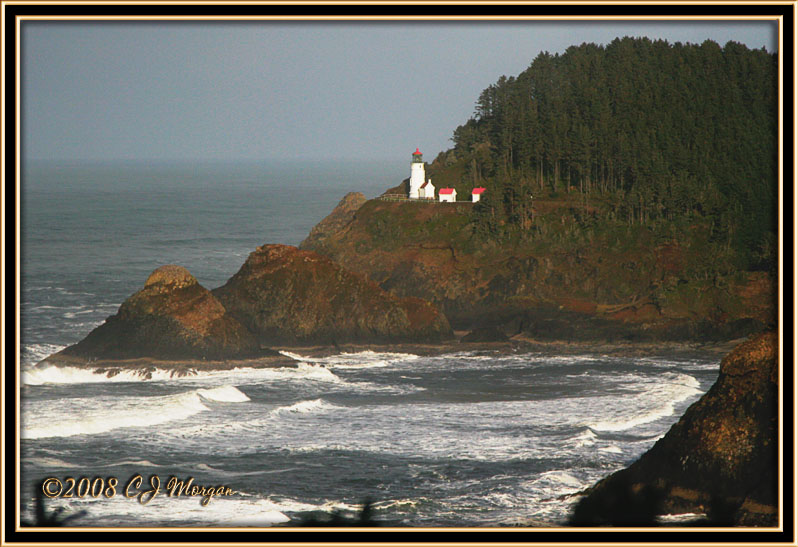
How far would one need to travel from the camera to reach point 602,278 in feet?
229

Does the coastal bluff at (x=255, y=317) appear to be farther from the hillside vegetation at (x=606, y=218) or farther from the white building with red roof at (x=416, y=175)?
the white building with red roof at (x=416, y=175)

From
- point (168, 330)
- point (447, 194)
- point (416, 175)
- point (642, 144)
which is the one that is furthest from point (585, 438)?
point (416, 175)

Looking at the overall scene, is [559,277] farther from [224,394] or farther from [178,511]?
[178,511]

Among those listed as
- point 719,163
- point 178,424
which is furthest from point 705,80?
point 178,424

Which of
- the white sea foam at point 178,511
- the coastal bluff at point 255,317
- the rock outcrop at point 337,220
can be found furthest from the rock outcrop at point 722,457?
the rock outcrop at point 337,220

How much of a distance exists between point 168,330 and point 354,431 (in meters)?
16.9

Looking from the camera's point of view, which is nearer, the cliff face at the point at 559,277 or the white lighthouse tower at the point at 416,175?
the cliff face at the point at 559,277

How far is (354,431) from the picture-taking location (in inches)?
1694

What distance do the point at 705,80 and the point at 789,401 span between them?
80.3m

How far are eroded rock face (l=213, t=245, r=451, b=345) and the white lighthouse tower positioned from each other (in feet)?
80.2

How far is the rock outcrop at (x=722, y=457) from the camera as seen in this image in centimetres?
2711

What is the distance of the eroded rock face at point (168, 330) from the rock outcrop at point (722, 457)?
31.5 metres

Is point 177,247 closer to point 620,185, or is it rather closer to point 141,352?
point 620,185

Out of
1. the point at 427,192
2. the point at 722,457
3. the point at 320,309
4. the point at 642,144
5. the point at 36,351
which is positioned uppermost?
the point at 642,144
